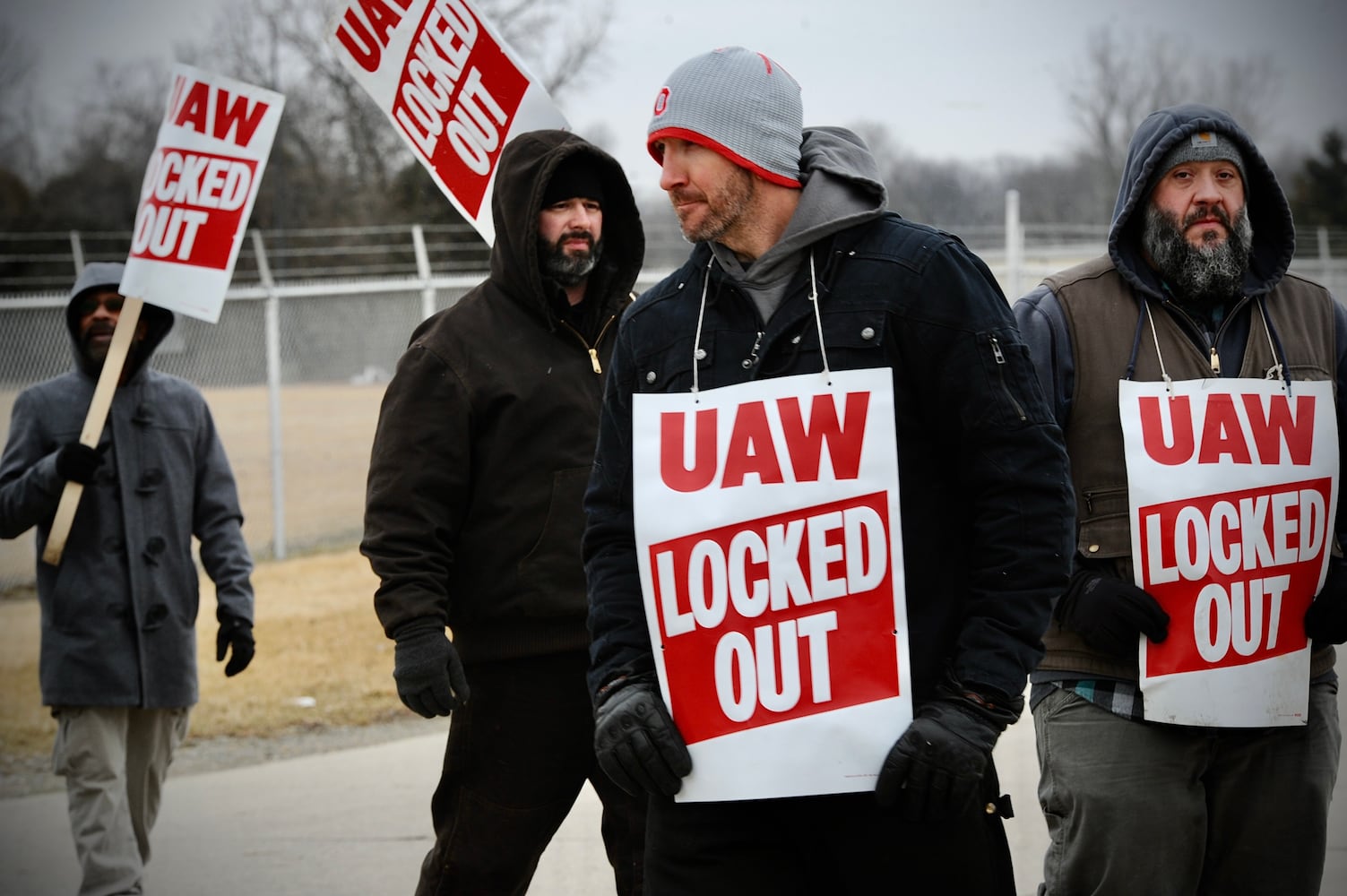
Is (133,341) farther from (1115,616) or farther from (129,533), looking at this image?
(1115,616)

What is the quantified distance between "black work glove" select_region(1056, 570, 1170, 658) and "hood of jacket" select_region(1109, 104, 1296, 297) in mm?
672

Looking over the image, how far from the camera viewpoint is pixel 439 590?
11.8ft

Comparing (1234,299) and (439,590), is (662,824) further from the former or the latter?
(1234,299)

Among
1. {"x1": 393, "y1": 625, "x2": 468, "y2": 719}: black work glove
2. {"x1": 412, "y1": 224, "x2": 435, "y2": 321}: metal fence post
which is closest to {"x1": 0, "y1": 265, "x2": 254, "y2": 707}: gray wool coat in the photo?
{"x1": 393, "y1": 625, "x2": 468, "y2": 719}: black work glove

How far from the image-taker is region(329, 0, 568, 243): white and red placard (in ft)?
15.0

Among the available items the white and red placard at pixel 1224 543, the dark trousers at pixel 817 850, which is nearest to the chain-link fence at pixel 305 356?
the white and red placard at pixel 1224 543

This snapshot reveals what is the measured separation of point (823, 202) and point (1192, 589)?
49.2 inches

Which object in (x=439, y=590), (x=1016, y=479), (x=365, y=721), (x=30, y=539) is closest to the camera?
(x=1016, y=479)

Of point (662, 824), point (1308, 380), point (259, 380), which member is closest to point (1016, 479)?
point (662, 824)

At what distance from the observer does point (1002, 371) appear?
245cm

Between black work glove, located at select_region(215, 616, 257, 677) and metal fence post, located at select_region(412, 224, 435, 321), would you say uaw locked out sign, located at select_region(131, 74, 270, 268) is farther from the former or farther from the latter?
metal fence post, located at select_region(412, 224, 435, 321)

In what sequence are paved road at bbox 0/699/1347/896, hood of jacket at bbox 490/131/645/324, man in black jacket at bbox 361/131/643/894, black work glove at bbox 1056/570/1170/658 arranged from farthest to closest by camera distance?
paved road at bbox 0/699/1347/896 → hood of jacket at bbox 490/131/645/324 → man in black jacket at bbox 361/131/643/894 → black work glove at bbox 1056/570/1170/658

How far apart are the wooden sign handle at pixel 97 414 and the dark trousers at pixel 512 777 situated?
5.82ft

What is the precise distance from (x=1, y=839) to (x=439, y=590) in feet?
10.0
